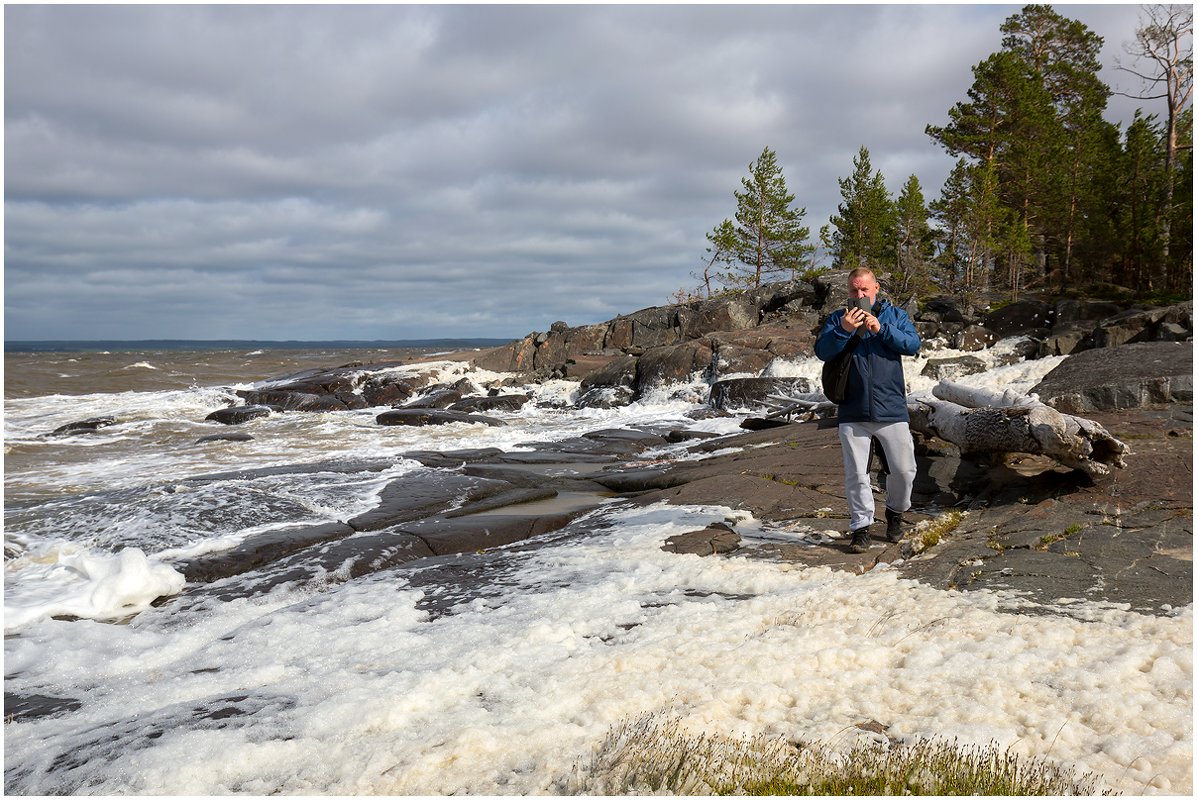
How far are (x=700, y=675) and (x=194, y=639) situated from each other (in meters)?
4.33

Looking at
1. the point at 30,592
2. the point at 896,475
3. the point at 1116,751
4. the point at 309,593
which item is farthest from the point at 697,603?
the point at 30,592

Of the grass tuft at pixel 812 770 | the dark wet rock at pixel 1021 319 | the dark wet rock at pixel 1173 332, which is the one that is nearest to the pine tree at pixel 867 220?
the dark wet rock at pixel 1021 319

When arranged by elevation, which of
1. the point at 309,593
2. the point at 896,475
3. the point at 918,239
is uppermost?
the point at 918,239

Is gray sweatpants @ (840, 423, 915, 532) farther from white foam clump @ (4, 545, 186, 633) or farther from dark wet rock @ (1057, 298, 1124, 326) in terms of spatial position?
dark wet rock @ (1057, 298, 1124, 326)

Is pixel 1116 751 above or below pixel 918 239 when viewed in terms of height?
below

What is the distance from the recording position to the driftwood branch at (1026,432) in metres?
8.26

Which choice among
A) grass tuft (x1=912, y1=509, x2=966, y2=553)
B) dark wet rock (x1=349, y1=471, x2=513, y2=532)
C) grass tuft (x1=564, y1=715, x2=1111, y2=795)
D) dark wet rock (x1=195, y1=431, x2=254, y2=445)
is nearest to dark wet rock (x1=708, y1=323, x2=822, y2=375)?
dark wet rock (x1=195, y1=431, x2=254, y2=445)

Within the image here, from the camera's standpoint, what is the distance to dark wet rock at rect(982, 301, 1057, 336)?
32719 millimetres

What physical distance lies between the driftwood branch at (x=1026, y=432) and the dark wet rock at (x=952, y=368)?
16458 mm

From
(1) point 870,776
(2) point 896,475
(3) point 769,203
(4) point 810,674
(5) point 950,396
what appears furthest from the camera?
(3) point 769,203

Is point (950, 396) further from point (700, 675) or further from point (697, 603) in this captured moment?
point (700, 675)

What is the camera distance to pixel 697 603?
6.33m

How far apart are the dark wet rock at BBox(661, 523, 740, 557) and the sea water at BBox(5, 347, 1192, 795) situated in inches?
9.1

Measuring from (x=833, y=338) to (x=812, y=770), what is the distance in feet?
13.8
